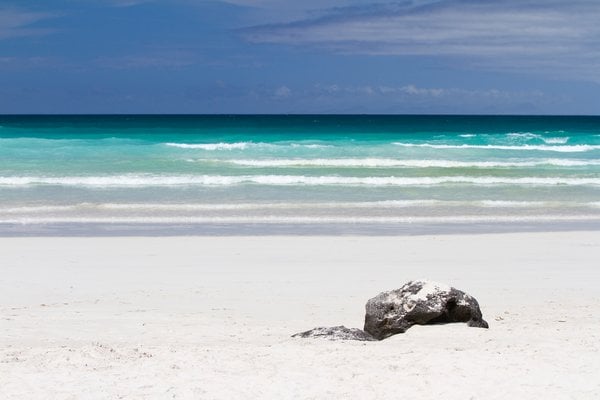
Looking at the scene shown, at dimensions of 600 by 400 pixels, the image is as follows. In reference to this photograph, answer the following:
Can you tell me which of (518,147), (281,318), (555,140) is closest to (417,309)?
(281,318)

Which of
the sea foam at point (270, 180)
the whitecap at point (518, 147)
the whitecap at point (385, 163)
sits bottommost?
the sea foam at point (270, 180)

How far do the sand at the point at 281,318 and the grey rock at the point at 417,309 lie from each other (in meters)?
0.13

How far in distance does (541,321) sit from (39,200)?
13.2m

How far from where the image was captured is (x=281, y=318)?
24.9 ft

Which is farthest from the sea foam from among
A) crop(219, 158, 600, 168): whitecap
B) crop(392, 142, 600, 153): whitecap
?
crop(392, 142, 600, 153): whitecap

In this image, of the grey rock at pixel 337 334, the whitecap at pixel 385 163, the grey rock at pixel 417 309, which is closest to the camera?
the grey rock at pixel 337 334

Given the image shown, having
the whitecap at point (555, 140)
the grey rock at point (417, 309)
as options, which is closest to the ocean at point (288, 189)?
the whitecap at point (555, 140)

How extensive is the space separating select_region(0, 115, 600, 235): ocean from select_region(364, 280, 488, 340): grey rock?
6991 millimetres

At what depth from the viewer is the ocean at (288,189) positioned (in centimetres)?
1477

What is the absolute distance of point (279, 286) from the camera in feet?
30.0

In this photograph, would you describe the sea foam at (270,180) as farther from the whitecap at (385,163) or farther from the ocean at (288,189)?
the whitecap at (385,163)

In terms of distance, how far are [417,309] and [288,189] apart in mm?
14499

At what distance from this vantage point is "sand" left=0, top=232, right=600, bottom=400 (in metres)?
4.87

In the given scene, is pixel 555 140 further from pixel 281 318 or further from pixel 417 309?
pixel 417 309
